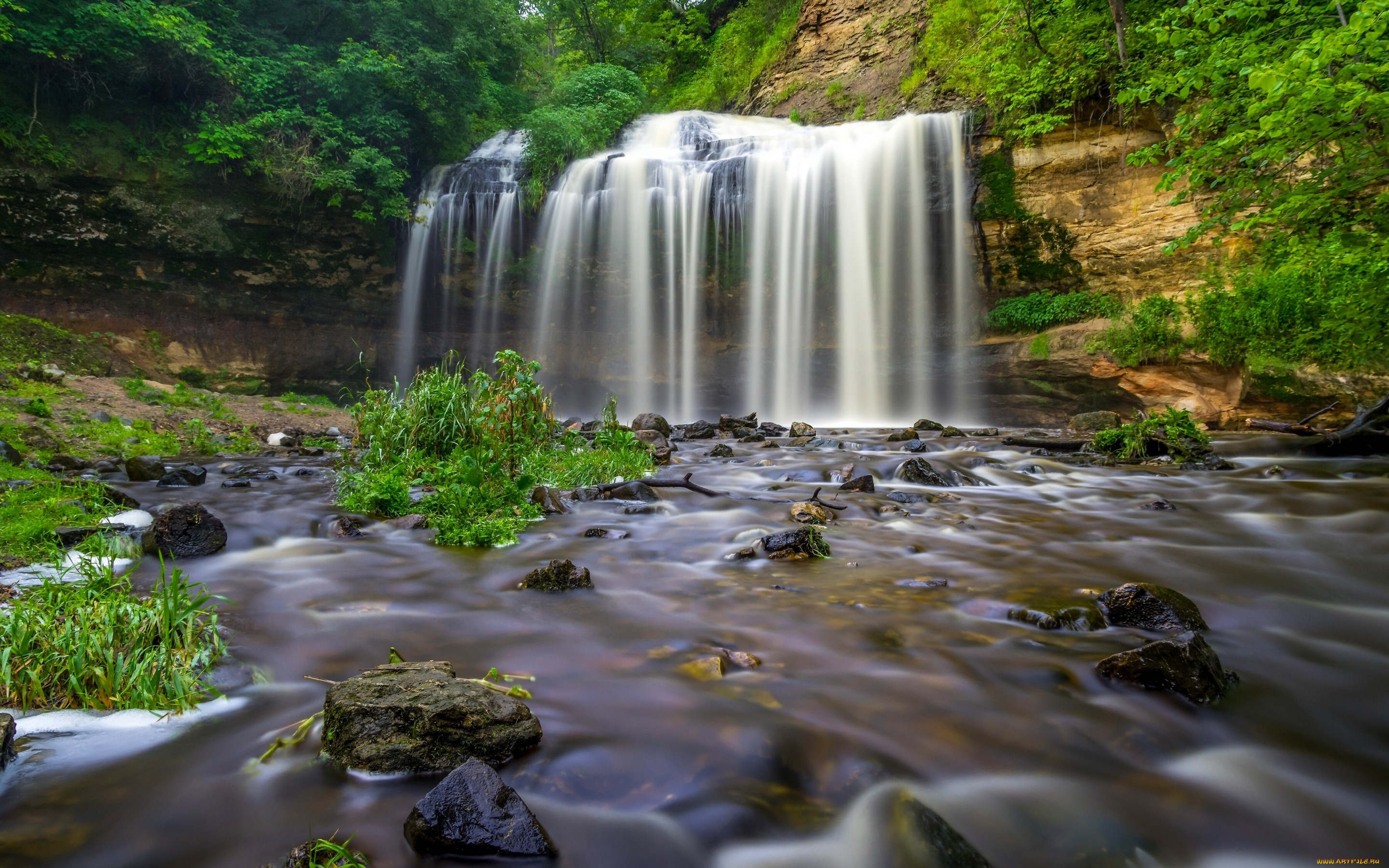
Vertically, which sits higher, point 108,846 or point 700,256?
point 700,256

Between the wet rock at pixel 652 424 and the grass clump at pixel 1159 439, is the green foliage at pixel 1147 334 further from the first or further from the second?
the wet rock at pixel 652 424

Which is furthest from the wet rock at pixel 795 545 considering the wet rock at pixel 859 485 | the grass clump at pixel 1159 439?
the grass clump at pixel 1159 439

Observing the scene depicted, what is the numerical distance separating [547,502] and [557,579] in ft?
7.05

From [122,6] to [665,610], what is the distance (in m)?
18.5

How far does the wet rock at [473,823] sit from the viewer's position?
1.38 m

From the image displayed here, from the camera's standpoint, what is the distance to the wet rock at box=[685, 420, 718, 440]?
1236 cm

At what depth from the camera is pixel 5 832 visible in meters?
1.41

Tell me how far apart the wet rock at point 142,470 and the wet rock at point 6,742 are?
6.06 m

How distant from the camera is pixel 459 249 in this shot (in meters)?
18.5

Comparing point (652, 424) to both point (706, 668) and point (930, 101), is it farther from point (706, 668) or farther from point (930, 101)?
point (930, 101)

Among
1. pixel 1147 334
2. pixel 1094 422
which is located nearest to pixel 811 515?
pixel 1094 422

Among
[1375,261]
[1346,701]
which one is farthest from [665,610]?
[1375,261]

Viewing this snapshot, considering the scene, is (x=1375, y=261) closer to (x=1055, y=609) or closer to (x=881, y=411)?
(x=1055, y=609)

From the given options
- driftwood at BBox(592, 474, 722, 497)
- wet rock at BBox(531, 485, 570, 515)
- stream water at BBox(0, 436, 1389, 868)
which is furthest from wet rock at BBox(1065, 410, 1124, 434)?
wet rock at BBox(531, 485, 570, 515)
